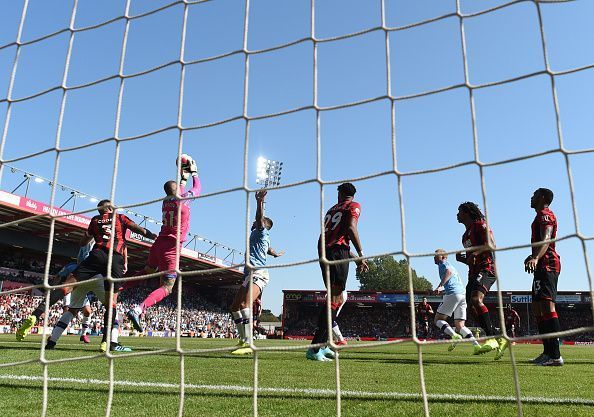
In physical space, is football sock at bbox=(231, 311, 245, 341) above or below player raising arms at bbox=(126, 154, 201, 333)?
below

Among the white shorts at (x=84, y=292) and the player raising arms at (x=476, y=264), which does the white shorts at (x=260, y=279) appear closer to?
the white shorts at (x=84, y=292)

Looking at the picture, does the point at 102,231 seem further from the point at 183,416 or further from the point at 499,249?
the point at 499,249

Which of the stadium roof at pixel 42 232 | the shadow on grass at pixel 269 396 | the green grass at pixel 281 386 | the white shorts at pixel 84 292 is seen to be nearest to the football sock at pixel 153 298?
A: the white shorts at pixel 84 292

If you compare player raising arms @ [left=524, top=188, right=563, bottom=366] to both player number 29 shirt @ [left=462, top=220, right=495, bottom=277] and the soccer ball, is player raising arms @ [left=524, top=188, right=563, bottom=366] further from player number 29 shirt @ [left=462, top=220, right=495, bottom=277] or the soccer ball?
the soccer ball

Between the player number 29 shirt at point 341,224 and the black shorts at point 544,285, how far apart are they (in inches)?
74.4

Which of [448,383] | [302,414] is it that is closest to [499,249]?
[302,414]

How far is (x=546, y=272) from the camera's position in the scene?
4.97m

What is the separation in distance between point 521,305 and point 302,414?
34921 millimetres

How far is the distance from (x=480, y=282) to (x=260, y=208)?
2.73 meters

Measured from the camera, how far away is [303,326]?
37375mm

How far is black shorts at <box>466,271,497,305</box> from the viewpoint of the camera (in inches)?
233

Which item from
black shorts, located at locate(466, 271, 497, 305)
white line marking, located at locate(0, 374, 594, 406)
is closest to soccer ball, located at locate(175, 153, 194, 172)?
white line marking, located at locate(0, 374, 594, 406)

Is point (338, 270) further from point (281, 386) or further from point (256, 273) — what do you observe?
point (281, 386)

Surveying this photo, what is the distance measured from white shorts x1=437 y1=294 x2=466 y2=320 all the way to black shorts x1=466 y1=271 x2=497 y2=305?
1.07m
